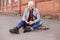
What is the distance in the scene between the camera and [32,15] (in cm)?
832

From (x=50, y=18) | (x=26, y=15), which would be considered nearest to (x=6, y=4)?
(x=50, y=18)

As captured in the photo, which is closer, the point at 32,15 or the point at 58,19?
the point at 32,15

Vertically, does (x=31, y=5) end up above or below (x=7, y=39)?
above

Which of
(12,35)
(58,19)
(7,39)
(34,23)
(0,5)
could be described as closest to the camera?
(7,39)

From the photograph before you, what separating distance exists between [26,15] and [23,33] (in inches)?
28.4

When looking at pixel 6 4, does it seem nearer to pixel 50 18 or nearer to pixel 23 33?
pixel 50 18

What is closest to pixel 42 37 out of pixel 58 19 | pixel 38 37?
pixel 38 37

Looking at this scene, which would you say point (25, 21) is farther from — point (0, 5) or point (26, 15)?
point (0, 5)

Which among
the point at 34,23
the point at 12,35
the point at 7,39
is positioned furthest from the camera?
the point at 34,23

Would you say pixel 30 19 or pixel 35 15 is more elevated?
pixel 35 15

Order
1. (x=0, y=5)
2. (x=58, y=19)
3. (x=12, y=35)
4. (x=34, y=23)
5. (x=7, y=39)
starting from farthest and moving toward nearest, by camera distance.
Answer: (x=0, y=5)
(x=58, y=19)
(x=34, y=23)
(x=12, y=35)
(x=7, y=39)

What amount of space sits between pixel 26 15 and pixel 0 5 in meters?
16.9

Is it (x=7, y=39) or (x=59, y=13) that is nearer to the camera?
(x=7, y=39)

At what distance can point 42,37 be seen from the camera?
7.31 metres
